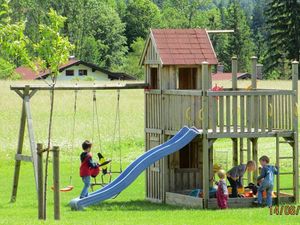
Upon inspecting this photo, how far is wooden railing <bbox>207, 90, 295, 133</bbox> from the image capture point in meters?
25.0

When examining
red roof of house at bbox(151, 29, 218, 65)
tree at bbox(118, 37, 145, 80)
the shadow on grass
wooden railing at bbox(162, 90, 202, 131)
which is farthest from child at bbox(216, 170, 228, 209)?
tree at bbox(118, 37, 145, 80)

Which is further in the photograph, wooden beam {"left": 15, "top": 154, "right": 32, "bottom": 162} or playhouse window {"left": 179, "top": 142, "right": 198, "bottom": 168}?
playhouse window {"left": 179, "top": 142, "right": 198, "bottom": 168}

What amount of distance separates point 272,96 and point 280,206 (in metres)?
2.88

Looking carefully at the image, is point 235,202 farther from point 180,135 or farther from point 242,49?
point 242,49

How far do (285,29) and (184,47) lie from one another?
272ft

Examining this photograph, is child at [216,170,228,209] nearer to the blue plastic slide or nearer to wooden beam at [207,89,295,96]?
the blue plastic slide

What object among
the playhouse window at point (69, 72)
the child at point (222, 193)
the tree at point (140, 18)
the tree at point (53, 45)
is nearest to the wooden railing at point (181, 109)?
the child at point (222, 193)

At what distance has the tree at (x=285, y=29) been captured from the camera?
10725cm

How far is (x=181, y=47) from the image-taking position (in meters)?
27.2

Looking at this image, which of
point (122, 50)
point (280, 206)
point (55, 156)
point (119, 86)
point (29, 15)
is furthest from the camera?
point (122, 50)

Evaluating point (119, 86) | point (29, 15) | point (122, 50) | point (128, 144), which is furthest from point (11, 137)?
point (122, 50)

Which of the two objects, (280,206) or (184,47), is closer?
(280,206)

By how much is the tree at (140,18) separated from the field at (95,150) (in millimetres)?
70462

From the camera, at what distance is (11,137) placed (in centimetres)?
4528
